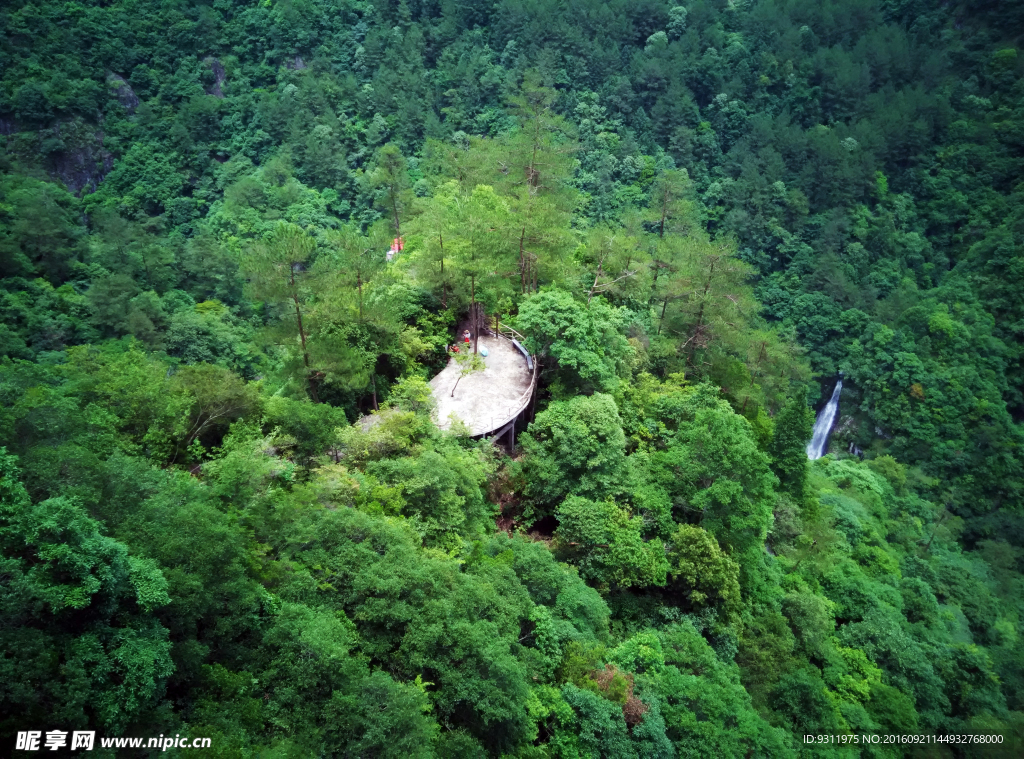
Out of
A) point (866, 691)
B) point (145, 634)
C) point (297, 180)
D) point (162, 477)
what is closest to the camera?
point (145, 634)

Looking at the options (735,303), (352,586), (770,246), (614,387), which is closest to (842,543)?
(735,303)

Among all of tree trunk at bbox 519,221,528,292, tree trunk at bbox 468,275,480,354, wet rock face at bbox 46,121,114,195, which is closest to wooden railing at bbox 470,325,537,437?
tree trunk at bbox 468,275,480,354

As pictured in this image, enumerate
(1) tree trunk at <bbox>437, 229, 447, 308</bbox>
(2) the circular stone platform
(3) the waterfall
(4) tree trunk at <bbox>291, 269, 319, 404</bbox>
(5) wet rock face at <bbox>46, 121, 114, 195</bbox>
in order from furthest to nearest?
1. (5) wet rock face at <bbox>46, 121, 114, 195</bbox>
2. (3) the waterfall
3. (1) tree trunk at <bbox>437, 229, 447, 308</bbox>
4. (2) the circular stone platform
5. (4) tree trunk at <bbox>291, 269, 319, 404</bbox>

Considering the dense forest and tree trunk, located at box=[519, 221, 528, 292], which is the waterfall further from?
tree trunk, located at box=[519, 221, 528, 292]

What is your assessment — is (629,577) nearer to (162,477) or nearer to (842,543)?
(162,477)

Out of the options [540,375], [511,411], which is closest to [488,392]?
[511,411]

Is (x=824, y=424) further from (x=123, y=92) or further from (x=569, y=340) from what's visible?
(x=123, y=92)

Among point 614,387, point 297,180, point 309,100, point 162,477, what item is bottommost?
point 162,477
